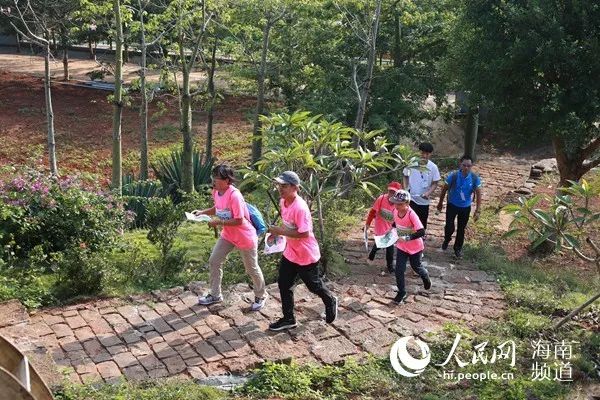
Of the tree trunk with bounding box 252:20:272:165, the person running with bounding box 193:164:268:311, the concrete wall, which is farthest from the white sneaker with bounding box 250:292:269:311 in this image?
the concrete wall

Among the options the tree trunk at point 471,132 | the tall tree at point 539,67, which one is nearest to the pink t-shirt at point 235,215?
the tall tree at point 539,67

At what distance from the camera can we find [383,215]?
266 inches

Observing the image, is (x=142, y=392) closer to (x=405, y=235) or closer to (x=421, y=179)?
(x=405, y=235)

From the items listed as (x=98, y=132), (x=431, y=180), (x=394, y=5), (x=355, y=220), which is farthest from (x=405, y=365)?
(x=98, y=132)

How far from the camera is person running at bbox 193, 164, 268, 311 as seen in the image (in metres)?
5.78

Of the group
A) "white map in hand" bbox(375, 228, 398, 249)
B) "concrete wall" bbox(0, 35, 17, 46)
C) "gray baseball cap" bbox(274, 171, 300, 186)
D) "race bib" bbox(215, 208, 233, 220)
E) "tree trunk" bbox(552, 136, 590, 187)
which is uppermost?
"concrete wall" bbox(0, 35, 17, 46)

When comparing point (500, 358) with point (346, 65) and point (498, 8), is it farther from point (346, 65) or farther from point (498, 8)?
point (346, 65)

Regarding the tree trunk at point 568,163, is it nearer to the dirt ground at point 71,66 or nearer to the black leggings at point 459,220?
the black leggings at point 459,220

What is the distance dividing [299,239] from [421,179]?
255cm

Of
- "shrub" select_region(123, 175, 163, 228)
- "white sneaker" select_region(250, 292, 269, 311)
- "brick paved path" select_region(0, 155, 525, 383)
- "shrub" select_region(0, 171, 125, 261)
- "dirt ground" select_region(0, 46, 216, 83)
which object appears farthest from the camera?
"dirt ground" select_region(0, 46, 216, 83)

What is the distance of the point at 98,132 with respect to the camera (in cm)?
1866

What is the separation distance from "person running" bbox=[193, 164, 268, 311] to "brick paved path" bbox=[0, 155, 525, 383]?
6.2 inches

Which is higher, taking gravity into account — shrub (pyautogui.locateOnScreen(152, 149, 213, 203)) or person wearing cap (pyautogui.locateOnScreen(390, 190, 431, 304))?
person wearing cap (pyautogui.locateOnScreen(390, 190, 431, 304))

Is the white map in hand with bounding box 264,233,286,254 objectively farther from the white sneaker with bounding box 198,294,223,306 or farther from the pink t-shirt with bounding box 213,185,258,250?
the white sneaker with bounding box 198,294,223,306
